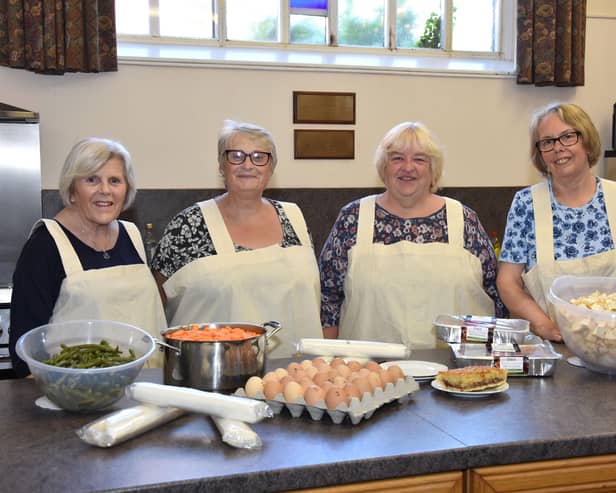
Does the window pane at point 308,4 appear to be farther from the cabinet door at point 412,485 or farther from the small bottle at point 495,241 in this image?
the cabinet door at point 412,485

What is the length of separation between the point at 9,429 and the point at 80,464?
0.92 feet

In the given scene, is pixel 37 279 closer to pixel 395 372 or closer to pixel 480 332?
pixel 395 372

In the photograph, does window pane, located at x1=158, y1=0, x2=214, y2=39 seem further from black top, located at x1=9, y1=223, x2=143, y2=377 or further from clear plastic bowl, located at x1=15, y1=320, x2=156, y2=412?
clear plastic bowl, located at x1=15, y1=320, x2=156, y2=412

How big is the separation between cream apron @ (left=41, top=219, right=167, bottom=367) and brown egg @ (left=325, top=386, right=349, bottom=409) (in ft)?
3.24

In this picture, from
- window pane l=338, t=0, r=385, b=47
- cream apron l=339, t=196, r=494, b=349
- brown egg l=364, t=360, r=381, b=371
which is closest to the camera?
brown egg l=364, t=360, r=381, b=371

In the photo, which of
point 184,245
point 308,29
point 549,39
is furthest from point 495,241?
point 184,245

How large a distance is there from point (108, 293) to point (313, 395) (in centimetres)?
97

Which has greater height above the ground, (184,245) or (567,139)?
(567,139)

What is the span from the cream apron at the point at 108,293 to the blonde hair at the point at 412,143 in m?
0.97

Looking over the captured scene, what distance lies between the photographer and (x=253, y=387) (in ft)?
5.81

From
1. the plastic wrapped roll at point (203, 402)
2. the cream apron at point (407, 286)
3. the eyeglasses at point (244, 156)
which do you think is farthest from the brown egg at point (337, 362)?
the eyeglasses at point (244, 156)

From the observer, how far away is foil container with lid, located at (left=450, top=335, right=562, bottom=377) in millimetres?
2025

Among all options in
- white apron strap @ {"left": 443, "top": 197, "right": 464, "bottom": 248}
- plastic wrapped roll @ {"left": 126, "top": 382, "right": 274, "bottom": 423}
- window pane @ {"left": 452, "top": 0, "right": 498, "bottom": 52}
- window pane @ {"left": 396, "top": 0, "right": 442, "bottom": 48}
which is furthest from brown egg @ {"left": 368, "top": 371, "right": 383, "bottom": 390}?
window pane @ {"left": 452, "top": 0, "right": 498, "bottom": 52}

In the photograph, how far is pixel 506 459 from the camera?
5.19 ft
